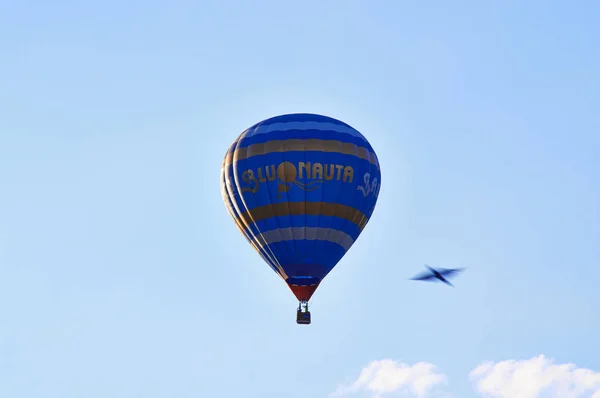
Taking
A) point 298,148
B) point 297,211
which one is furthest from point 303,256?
point 298,148

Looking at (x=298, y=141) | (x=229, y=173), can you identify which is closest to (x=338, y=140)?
(x=298, y=141)

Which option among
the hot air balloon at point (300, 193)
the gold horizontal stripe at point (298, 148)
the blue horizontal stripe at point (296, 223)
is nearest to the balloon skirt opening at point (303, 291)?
the hot air balloon at point (300, 193)

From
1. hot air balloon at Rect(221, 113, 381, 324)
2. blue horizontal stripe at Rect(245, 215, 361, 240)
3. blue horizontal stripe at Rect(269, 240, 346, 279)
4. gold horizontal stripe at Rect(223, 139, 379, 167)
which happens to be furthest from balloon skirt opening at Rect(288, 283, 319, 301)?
gold horizontal stripe at Rect(223, 139, 379, 167)

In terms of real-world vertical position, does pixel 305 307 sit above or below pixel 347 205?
below

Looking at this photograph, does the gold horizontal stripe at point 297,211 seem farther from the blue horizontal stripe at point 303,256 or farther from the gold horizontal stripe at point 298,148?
the gold horizontal stripe at point 298,148

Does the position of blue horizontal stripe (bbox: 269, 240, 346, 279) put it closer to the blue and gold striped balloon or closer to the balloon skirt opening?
the blue and gold striped balloon

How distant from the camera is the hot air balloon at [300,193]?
40.2 meters

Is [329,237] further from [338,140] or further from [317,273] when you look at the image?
[338,140]

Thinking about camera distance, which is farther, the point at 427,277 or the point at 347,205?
the point at 347,205

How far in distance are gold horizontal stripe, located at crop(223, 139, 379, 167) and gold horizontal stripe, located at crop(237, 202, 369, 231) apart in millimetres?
2236

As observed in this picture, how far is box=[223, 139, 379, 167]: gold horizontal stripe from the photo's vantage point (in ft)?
133

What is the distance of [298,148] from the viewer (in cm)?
4056

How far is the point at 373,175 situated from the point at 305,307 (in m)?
6.29

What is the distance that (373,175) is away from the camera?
4206 centimetres
